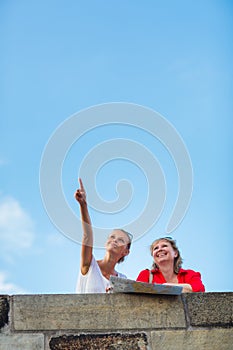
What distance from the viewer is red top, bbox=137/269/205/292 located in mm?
3542

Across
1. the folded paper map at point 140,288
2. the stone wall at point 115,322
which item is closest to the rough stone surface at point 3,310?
the stone wall at point 115,322

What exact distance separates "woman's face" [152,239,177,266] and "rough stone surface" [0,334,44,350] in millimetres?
1092

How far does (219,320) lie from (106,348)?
1.91 feet

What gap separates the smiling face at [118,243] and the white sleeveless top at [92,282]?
0.20 meters

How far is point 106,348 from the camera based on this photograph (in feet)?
9.70

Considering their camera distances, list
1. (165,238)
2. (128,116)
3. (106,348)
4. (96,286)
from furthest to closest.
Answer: (128,116) → (165,238) → (96,286) → (106,348)

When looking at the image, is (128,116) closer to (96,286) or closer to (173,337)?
(96,286)

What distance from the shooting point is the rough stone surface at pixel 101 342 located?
2951mm

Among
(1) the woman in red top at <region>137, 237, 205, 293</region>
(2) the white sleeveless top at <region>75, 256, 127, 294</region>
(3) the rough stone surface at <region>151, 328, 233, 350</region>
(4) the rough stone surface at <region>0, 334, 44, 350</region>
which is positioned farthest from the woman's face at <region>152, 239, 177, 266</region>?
(4) the rough stone surface at <region>0, 334, 44, 350</region>

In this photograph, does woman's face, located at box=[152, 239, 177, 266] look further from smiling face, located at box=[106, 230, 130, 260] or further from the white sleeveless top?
the white sleeveless top

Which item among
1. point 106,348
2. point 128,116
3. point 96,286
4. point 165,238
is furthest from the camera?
point 128,116

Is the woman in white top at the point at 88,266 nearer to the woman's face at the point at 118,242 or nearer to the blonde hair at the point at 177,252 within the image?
the woman's face at the point at 118,242

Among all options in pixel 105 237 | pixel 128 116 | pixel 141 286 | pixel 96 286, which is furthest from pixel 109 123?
pixel 141 286

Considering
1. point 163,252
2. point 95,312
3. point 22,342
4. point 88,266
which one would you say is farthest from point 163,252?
point 22,342
